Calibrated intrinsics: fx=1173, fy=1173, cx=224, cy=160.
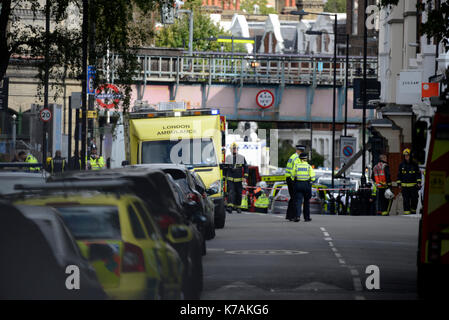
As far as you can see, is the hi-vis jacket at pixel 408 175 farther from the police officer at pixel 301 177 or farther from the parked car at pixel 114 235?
the parked car at pixel 114 235

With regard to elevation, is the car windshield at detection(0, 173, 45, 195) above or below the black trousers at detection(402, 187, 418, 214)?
above

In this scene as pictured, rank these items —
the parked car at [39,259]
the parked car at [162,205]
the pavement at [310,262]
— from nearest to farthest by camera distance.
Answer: the parked car at [39,259]
the parked car at [162,205]
the pavement at [310,262]

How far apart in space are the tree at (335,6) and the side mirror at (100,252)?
14531 cm

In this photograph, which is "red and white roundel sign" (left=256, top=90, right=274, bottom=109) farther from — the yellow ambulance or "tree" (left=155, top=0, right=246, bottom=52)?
"tree" (left=155, top=0, right=246, bottom=52)

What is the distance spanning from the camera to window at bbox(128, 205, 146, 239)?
9.27m

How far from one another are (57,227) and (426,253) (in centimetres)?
415

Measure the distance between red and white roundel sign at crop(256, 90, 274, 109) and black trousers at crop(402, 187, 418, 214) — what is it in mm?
21608

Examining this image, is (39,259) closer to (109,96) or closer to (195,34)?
(109,96)

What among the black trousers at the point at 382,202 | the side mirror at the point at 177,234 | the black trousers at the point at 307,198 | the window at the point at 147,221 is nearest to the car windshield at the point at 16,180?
the side mirror at the point at 177,234

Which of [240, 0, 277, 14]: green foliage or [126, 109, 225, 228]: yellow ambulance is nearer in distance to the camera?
[126, 109, 225, 228]: yellow ambulance

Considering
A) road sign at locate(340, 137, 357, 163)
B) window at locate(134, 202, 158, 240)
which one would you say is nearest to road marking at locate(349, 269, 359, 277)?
window at locate(134, 202, 158, 240)

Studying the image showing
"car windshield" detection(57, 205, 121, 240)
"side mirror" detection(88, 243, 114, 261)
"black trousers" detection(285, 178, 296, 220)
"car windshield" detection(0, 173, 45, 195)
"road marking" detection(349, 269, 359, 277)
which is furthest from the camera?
"black trousers" detection(285, 178, 296, 220)

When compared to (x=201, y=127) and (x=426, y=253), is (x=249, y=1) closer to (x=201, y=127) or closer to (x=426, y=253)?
(x=201, y=127)

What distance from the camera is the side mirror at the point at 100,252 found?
8.73 metres
